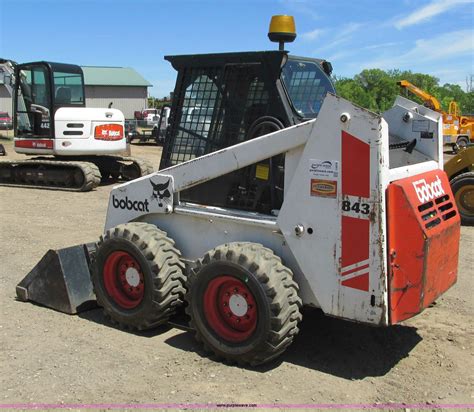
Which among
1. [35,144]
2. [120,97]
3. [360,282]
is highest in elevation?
[120,97]

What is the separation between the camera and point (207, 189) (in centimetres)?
480

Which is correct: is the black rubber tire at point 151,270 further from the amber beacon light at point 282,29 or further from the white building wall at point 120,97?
the white building wall at point 120,97

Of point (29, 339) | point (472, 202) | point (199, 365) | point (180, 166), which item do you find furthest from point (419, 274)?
point (472, 202)

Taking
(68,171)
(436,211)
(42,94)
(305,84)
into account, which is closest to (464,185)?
(305,84)

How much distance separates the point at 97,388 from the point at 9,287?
2592mm

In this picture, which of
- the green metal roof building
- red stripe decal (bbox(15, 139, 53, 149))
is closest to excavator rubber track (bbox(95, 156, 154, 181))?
red stripe decal (bbox(15, 139, 53, 149))

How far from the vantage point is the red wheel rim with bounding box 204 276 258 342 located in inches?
162

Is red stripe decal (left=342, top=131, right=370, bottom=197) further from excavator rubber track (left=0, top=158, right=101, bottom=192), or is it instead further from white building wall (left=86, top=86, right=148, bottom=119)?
white building wall (left=86, top=86, right=148, bottom=119)

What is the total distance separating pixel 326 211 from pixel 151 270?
1517 mm

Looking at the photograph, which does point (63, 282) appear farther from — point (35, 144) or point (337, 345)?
point (35, 144)

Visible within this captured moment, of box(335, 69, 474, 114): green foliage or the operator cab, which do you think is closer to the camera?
the operator cab

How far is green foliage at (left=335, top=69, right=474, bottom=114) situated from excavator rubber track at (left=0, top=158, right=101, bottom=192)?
29.7 meters

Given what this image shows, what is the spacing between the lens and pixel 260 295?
392cm

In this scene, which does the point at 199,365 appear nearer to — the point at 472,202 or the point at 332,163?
the point at 332,163
